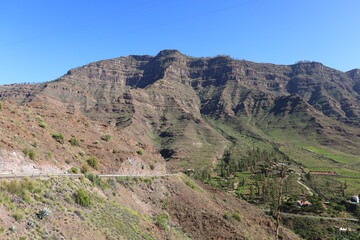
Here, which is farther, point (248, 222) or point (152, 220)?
point (248, 222)

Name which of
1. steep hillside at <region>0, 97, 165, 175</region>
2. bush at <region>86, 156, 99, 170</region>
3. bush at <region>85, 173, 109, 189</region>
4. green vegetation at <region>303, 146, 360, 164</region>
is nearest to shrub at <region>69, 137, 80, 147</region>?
steep hillside at <region>0, 97, 165, 175</region>

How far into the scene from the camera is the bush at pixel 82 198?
17531 mm

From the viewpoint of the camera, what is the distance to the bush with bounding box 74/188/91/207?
17531 mm

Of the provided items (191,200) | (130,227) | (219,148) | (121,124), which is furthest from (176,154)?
(130,227)

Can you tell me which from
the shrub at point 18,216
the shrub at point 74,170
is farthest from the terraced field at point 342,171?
the shrub at point 18,216

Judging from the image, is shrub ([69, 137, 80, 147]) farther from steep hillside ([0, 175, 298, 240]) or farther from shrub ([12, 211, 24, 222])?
shrub ([12, 211, 24, 222])

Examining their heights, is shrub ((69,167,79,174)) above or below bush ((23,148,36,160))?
below

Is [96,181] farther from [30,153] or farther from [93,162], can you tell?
[93,162]

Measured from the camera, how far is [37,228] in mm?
12367

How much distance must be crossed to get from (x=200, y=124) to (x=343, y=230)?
440ft

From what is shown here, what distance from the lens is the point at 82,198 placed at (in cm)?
1769

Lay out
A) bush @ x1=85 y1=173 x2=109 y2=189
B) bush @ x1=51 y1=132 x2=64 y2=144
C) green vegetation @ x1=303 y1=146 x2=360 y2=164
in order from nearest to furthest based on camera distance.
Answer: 1. bush @ x1=85 y1=173 x2=109 y2=189
2. bush @ x1=51 y1=132 x2=64 y2=144
3. green vegetation @ x1=303 y1=146 x2=360 y2=164

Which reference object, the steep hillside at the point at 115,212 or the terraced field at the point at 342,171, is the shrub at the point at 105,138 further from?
the terraced field at the point at 342,171

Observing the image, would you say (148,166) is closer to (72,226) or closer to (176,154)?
(72,226)
